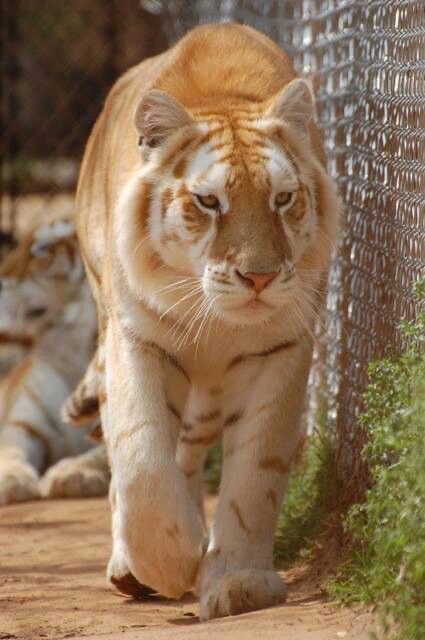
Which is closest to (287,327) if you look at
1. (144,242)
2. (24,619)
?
(144,242)

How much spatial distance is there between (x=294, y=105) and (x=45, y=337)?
125 inches

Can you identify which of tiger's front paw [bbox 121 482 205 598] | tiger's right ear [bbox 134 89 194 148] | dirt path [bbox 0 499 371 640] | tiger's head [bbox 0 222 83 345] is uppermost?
tiger's right ear [bbox 134 89 194 148]

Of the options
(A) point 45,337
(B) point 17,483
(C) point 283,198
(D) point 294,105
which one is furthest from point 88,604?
(A) point 45,337

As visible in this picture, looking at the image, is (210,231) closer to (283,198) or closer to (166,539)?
(283,198)

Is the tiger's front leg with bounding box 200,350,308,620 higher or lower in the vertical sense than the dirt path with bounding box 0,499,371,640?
higher

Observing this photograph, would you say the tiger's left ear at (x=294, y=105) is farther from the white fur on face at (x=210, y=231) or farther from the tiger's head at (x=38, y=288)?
the tiger's head at (x=38, y=288)

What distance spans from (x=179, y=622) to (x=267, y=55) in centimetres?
163

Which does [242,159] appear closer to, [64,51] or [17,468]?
[17,468]

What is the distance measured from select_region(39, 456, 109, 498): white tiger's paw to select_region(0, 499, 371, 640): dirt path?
0.96 feet

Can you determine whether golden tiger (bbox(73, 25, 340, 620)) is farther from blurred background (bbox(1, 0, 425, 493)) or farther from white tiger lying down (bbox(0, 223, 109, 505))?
white tiger lying down (bbox(0, 223, 109, 505))

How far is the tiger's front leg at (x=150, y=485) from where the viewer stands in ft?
11.6

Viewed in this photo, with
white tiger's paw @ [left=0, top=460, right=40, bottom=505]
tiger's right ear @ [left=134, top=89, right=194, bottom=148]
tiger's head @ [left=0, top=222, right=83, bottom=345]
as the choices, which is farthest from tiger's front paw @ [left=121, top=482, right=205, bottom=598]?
tiger's head @ [left=0, top=222, right=83, bottom=345]

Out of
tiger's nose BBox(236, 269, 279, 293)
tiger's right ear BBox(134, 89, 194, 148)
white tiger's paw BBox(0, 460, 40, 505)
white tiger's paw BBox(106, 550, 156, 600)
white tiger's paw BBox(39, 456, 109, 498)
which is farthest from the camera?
white tiger's paw BBox(39, 456, 109, 498)

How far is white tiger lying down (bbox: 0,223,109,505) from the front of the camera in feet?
21.1
